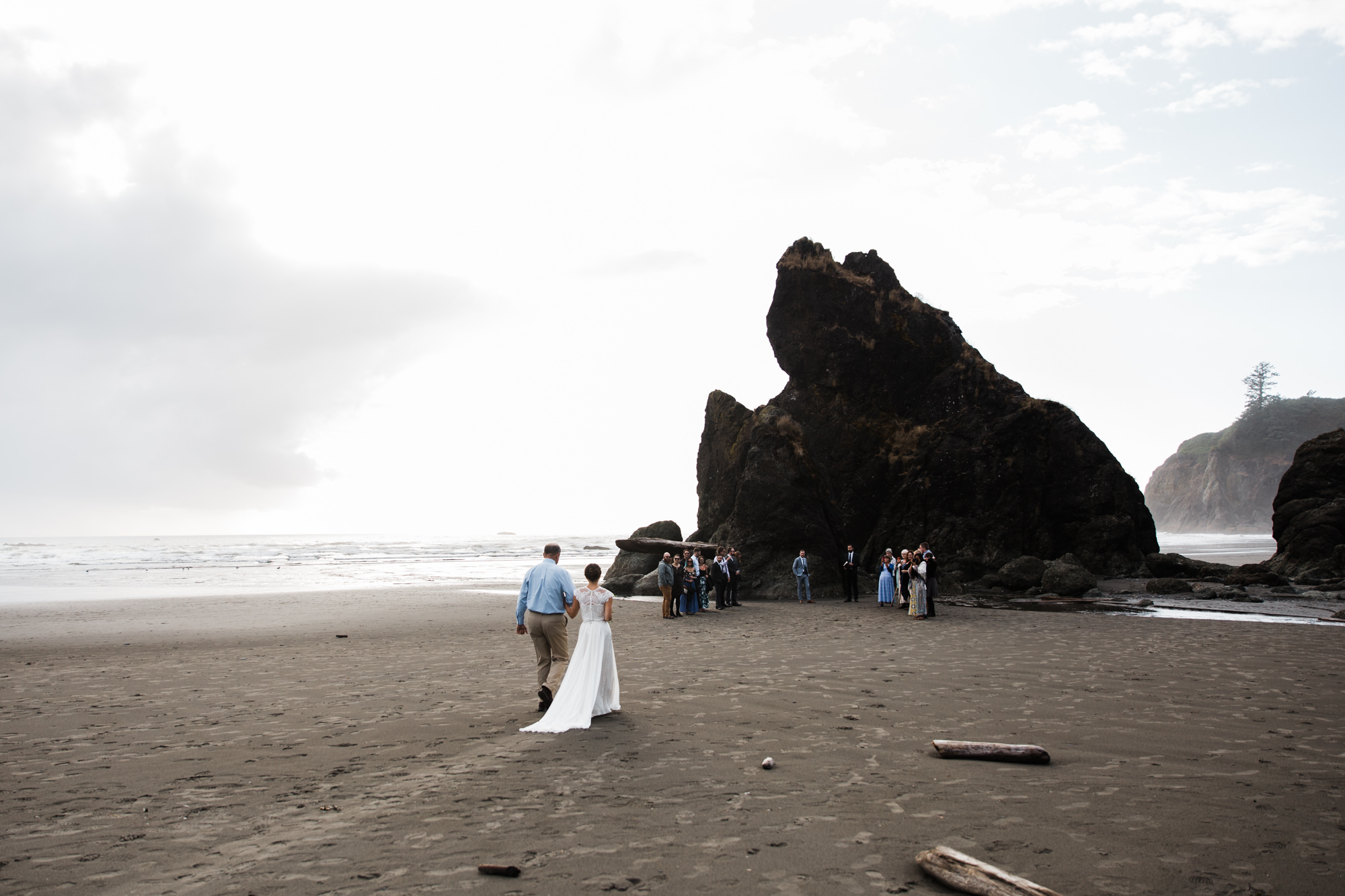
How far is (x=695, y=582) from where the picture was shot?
22.9m

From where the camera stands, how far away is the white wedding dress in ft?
27.8

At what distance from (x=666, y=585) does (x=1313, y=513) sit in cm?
3095

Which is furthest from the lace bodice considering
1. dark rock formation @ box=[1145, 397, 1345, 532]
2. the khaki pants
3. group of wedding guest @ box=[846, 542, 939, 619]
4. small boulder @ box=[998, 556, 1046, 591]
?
dark rock formation @ box=[1145, 397, 1345, 532]

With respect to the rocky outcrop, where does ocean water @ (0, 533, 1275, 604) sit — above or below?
below

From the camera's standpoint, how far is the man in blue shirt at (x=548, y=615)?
934cm

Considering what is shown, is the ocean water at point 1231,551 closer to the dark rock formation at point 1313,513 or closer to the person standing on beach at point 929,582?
the dark rock formation at point 1313,513

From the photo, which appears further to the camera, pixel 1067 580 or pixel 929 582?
pixel 1067 580

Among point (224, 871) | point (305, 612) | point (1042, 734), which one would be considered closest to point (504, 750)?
point (224, 871)

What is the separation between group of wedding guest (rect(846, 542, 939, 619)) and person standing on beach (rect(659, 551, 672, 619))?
6.79 m

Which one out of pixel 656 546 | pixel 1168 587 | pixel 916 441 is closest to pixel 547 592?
pixel 656 546

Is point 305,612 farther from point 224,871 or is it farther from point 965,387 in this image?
point 965,387

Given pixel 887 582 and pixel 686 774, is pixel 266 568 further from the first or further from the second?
pixel 686 774

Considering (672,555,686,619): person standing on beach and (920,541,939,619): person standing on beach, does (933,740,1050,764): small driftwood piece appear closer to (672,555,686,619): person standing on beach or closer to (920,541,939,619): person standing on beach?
(920,541,939,619): person standing on beach

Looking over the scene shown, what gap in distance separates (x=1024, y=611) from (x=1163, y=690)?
12635 millimetres
